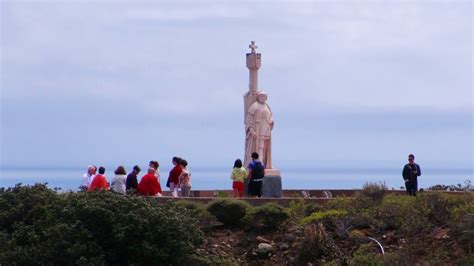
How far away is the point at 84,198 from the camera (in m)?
25.3

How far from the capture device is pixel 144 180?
2917 centimetres

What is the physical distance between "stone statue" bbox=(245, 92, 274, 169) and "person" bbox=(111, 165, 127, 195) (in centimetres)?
820

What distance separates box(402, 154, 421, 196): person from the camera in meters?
30.7

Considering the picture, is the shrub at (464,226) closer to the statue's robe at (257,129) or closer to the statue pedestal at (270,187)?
the statue pedestal at (270,187)

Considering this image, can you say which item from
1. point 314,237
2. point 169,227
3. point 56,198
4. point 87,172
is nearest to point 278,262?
point 314,237

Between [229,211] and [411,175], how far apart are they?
5501 mm

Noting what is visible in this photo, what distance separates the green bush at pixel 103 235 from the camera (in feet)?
79.1

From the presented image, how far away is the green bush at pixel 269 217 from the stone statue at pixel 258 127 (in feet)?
31.3

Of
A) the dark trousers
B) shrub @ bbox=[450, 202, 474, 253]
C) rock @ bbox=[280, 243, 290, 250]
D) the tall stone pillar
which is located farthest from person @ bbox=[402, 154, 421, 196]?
the tall stone pillar

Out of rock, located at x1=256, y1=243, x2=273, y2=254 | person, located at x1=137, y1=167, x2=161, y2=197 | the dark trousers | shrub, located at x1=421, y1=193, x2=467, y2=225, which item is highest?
the dark trousers

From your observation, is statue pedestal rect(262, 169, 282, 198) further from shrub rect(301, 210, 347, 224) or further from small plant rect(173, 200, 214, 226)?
shrub rect(301, 210, 347, 224)

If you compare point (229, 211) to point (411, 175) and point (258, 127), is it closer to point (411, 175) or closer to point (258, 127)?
point (411, 175)

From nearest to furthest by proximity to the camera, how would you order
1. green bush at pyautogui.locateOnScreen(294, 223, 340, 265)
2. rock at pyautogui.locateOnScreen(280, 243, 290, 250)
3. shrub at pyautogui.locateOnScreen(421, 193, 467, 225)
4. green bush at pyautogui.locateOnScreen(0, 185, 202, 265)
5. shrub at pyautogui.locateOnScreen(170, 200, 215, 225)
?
1. green bush at pyautogui.locateOnScreen(0, 185, 202, 265)
2. green bush at pyautogui.locateOnScreen(294, 223, 340, 265)
3. rock at pyautogui.locateOnScreen(280, 243, 290, 250)
4. shrub at pyautogui.locateOnScreen(421, 193, 467, 225)
5. shrub at pyautogui.locateOnScreen(170, 200, 215, 225)

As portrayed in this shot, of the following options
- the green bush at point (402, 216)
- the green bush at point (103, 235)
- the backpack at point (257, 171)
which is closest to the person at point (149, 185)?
the backpack at point (257, 171)
